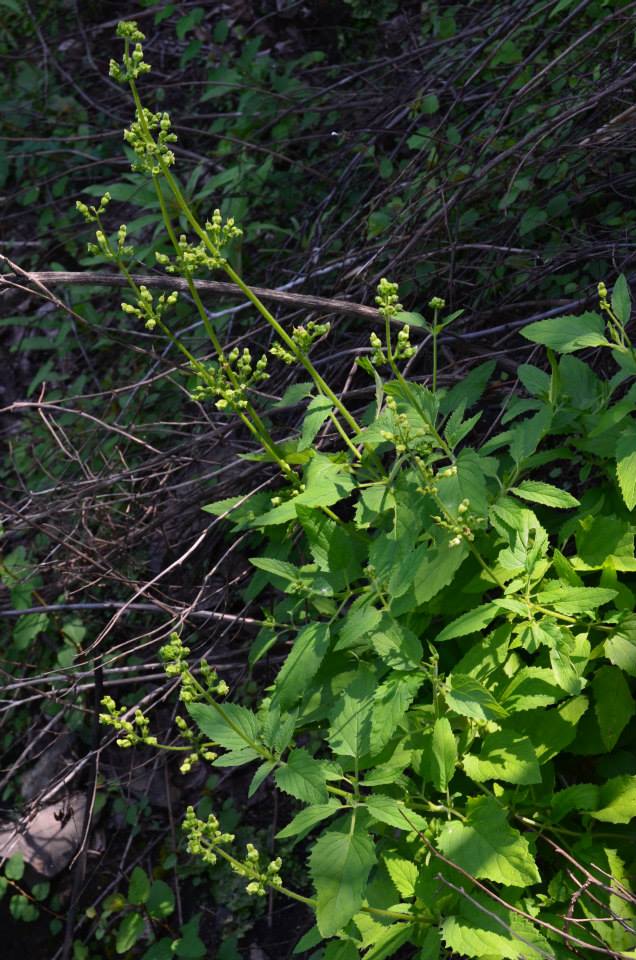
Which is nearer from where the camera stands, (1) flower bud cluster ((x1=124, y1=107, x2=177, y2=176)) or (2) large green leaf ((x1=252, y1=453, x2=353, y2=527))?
(1) flower bud cluster ((x1=124, y1=107, x2=177, y2=176))

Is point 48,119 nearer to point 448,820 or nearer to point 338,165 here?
point 338,165

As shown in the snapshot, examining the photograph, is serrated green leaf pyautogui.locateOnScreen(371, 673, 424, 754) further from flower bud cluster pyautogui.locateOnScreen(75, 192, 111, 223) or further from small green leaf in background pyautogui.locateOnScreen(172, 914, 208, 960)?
small green leaf in background pyautogui.locateOnScreen(172, 914, 208, 960)

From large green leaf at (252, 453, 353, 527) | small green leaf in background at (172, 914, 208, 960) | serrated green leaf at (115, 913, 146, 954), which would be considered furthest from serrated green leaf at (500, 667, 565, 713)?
serrated green leaf at (115, 913, 146, 954)

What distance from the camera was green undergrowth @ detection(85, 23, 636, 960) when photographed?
1.96 m

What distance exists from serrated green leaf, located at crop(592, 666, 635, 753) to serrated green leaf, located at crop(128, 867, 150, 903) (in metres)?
1.84

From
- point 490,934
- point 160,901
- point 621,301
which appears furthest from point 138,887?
point 621,301

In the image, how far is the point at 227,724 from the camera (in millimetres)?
2051

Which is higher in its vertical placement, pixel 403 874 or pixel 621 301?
pixel 621 301

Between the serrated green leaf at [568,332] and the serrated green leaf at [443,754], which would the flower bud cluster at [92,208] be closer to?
the serrated green leaf at [568,332]

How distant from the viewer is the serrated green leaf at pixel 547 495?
2.10m

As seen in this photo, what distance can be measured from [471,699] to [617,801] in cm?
46

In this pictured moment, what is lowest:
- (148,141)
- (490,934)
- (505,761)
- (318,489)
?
(490,934)

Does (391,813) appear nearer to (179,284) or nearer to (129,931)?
(179,284)

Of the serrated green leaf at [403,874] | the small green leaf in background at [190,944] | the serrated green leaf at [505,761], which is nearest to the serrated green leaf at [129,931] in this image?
the small green leaf in background at [190,944]
